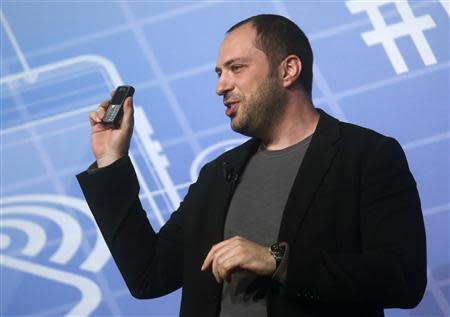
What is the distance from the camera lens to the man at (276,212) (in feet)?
4.35

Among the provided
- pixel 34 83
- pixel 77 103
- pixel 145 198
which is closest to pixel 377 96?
pixel 145 198

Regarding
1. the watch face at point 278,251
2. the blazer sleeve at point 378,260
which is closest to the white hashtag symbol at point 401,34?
the blazer sleeve at point 378,260

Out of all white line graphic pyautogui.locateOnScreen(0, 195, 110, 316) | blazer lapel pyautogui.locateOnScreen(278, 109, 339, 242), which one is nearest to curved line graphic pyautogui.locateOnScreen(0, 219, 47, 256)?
white line graphic pyautogui.locateOnScreen(0, 195, 110, 316)

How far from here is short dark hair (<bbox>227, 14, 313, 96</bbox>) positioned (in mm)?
1804

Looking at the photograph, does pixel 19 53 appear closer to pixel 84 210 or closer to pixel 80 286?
pixel 84 210

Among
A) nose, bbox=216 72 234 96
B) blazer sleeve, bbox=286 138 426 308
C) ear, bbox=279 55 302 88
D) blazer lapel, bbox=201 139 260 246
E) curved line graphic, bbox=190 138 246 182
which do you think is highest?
nose, bbox=216 72 234 96

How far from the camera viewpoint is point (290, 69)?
1806mm

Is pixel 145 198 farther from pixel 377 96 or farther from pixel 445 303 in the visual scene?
pixel 445 303

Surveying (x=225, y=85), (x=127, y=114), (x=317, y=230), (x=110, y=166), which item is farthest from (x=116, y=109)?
(x=317, y=230)

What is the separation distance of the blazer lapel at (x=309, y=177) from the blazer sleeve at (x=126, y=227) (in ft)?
1.35

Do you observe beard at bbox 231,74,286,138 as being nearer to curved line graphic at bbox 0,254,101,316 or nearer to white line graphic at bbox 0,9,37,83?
curved line graphic at bbox 0,254,101,316

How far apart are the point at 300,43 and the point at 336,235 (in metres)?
0.64

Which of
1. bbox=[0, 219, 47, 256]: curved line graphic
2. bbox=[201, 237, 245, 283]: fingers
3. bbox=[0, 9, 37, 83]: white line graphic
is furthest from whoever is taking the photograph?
bbox=[0, 9, 37, 83]: white line graphic

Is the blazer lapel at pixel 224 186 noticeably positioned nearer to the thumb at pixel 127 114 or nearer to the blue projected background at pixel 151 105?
the thumb at pixel 127 114
